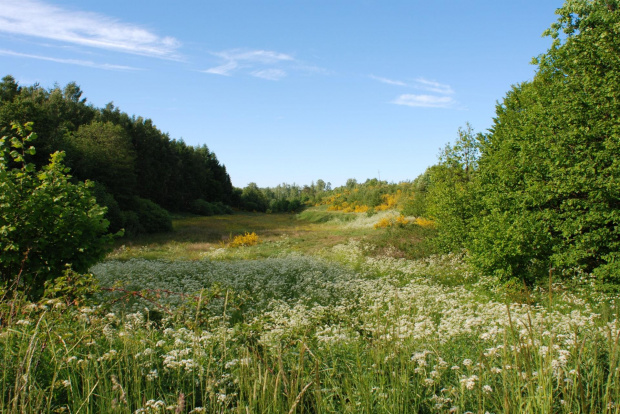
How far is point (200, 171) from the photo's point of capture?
7025cm

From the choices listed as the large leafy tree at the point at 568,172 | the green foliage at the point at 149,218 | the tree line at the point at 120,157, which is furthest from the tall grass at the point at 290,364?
the green foliage at the point at 149,218

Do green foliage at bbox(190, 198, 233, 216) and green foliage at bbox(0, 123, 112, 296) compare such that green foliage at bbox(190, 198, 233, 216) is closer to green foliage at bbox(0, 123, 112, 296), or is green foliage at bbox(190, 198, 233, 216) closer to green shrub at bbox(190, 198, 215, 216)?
green shrub at bbox(190, 198, 215, 216)

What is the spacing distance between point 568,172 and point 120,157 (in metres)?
37.4

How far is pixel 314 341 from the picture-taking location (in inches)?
206

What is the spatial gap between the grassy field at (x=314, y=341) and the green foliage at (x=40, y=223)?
125 cm

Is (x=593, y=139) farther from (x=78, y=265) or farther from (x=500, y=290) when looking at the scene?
(x=78, y=265)

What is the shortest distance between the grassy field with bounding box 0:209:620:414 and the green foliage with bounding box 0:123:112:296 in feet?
4.10

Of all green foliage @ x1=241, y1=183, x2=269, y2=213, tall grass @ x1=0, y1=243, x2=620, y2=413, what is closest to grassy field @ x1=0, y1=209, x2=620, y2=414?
tall grass @ x1=0, y1=243, x2=620, y2=413

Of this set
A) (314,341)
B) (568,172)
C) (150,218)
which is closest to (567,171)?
(568,172)

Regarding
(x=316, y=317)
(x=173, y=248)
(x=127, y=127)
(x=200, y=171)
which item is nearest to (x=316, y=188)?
(x=200, y=171)

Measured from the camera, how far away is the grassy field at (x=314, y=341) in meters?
2.88

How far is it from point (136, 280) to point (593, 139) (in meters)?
14.3

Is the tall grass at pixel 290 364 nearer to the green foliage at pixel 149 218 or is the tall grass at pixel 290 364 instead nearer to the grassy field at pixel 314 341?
the grassy field at pixel 314 341

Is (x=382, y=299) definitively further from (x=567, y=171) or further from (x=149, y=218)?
(x=149, y=218)
